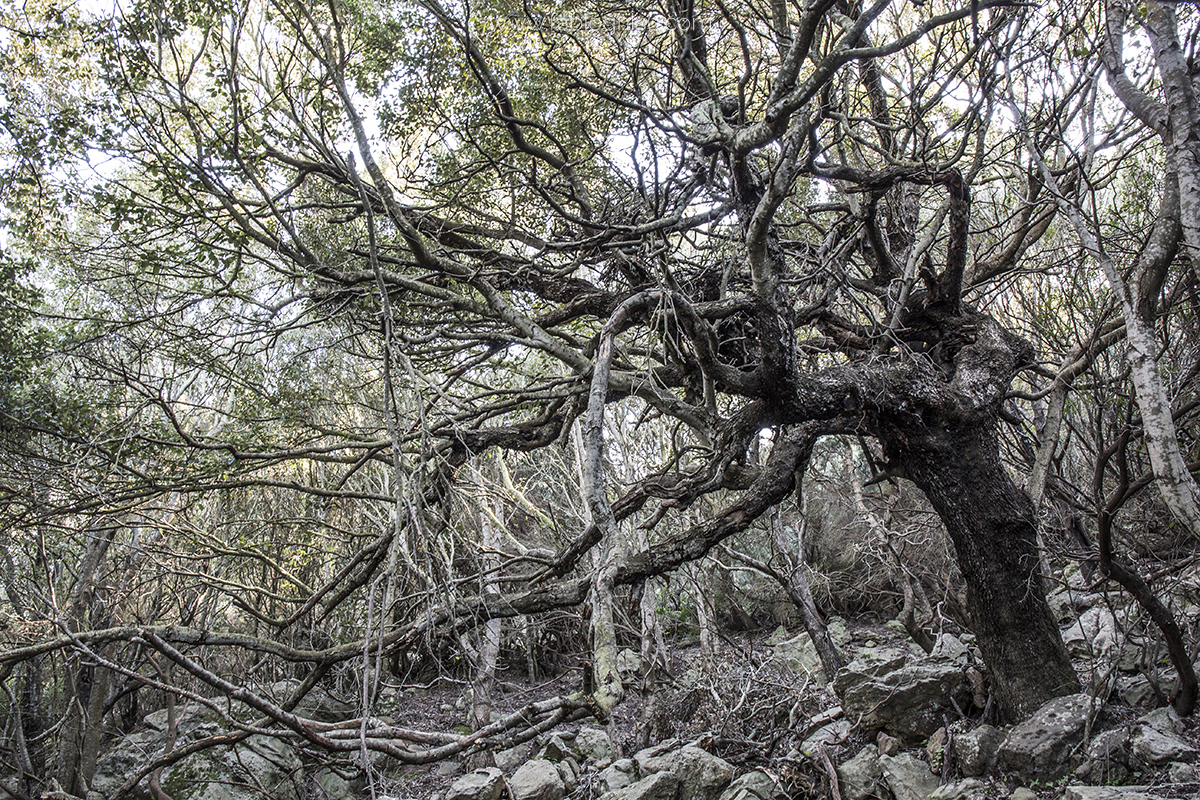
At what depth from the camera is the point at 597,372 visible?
9.71 ft

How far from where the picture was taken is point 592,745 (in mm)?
7719

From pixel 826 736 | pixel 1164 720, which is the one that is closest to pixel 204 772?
pixel 826 736

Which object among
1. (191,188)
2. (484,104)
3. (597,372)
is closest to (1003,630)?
(597,372)

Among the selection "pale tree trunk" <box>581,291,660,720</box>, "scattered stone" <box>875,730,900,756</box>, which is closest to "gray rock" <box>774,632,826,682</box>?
"scattered stone" <box>875,730,900,756</box>

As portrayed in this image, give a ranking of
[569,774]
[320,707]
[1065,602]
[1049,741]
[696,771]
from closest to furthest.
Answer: [1049,741] < [696,771] < [569,774] < [1065,602] < [320,707]

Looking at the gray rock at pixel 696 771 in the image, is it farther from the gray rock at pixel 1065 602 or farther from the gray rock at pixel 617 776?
the gray rock at pixel 1065 602

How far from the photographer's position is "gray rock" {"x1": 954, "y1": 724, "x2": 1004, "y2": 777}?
399cm

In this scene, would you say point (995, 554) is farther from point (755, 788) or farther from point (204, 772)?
point (204, 772)

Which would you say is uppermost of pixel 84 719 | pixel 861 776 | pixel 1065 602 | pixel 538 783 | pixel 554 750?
pixel 84 719

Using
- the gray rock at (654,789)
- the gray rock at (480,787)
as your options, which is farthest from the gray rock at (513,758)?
the gray rock at (654,789)

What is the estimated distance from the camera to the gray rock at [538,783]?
581cm

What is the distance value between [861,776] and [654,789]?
1439 millimetres

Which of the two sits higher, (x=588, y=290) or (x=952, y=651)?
(x=588, y=290)

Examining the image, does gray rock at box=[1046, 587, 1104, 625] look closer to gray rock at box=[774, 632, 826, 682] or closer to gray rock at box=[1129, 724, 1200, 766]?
gray rock at box=[774, 632, 826, 682]
